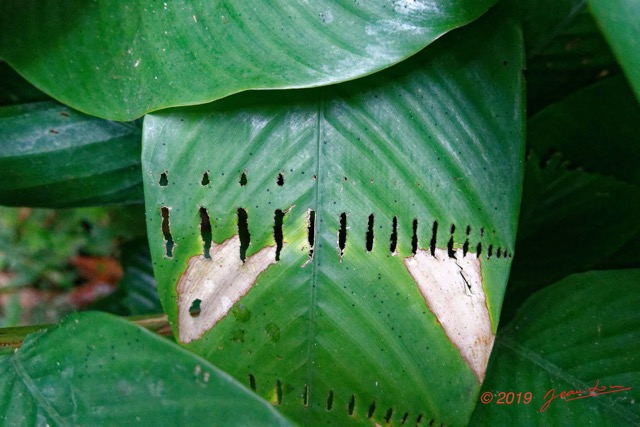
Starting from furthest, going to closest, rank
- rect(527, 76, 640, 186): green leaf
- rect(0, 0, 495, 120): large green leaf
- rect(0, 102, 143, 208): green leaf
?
rect(527, 76, 640, 186): green leaf
rect(0, 102, 143, 208): green leaf
rect(0, 0, 495, 120): large green leaf

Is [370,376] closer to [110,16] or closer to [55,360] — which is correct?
[55,360]

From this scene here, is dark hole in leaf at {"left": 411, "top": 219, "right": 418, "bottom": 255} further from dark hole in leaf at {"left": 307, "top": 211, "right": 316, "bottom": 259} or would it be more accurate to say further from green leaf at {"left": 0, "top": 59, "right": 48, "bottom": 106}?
green leaf at {"left": 0, "top": 59, "right": 48, "bottom": 106}

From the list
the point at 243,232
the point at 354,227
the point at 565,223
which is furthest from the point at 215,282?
the point at 565,223

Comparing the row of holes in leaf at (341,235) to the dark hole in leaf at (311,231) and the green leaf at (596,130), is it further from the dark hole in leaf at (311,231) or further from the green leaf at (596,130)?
the green leaf at (596,130)

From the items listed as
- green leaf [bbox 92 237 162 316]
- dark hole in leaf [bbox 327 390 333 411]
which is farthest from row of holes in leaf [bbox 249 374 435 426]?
green leaf [bbox 92 237 162 316]

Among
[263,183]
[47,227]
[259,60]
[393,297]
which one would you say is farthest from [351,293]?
[47,227]
